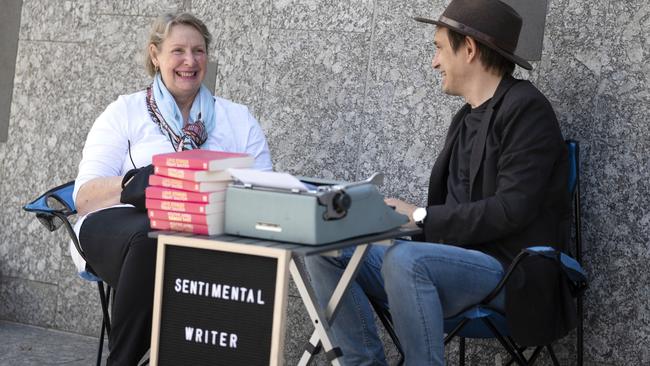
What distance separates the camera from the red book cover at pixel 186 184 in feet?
10.6

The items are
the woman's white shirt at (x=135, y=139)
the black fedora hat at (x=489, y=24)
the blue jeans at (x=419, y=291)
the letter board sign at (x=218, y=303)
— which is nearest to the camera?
the letter board sign at (x=218, y=303)

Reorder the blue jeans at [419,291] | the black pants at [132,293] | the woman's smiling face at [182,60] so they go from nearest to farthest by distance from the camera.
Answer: the blue jeans at [419,291] < the black pants at [132,293] < the woman's smiling face at [182,60]

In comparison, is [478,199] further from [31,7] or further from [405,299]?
[31,7]

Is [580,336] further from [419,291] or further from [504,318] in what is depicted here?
[419,291]

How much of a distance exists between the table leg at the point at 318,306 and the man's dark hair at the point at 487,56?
1.04m

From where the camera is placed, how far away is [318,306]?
3.44 metres

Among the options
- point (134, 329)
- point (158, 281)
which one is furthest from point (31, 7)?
point (158, 281)

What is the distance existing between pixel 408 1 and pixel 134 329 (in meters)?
1.97

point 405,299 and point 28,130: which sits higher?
point 28,130

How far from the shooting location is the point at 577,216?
4.27m

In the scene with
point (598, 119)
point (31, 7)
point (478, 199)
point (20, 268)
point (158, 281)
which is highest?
point (31, 7)

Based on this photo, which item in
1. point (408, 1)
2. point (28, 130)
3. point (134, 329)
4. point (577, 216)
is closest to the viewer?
point (134, 329)

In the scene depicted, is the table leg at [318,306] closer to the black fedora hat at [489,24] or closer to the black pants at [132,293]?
the black pants at [132,293]

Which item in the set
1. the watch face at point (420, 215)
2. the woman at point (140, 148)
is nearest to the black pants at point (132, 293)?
the woman at point (140, 148)
